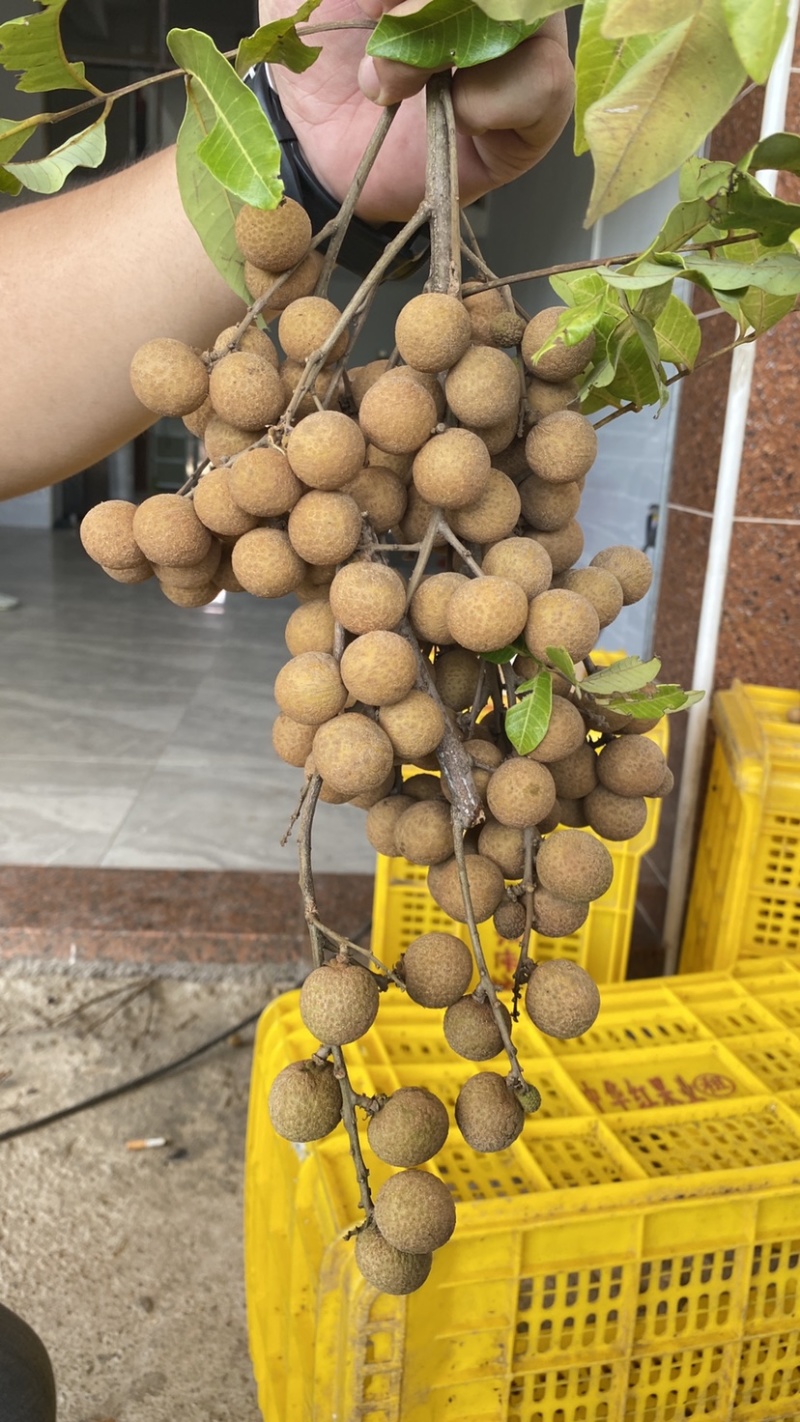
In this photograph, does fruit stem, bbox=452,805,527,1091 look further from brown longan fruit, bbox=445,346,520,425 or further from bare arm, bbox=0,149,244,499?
bare arm, bbox=0,149,244,499

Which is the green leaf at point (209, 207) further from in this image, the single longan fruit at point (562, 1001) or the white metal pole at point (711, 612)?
the white metal pole at point (711, 612)

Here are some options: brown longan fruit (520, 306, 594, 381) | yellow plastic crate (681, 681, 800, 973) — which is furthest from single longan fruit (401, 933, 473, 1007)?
yellow plastic crate (681, 681, 800, 973)

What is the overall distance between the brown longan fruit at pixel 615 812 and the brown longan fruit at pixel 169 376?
0.22 m

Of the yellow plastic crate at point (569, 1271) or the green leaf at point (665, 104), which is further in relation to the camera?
the yellow plastic crate at point (569, 1271)

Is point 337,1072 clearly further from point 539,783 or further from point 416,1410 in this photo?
point 416,1410

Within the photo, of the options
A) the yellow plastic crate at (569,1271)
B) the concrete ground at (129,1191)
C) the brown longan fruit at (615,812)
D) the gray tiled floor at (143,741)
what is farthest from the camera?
the gray tiled floor at (143,741)

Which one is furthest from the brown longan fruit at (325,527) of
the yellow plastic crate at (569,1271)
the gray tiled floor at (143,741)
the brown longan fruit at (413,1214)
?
the gray tiled floor at (143,741)

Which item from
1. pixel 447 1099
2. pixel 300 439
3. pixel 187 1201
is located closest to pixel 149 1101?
pixel 187 1201

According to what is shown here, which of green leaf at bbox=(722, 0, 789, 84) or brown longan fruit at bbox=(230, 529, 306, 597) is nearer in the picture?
green leaf at bbox=(722, 0, 789, 84)

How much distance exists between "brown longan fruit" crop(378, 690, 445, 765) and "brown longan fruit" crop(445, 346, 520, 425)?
10 cm

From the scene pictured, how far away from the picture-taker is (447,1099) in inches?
38.4

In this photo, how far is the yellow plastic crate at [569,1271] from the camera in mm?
796

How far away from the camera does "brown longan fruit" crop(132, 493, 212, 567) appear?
0.39m

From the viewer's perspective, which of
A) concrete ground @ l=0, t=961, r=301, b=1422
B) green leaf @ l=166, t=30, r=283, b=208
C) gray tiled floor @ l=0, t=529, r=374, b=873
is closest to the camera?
green leaf @ l=166, t=30, r=283, b=208
